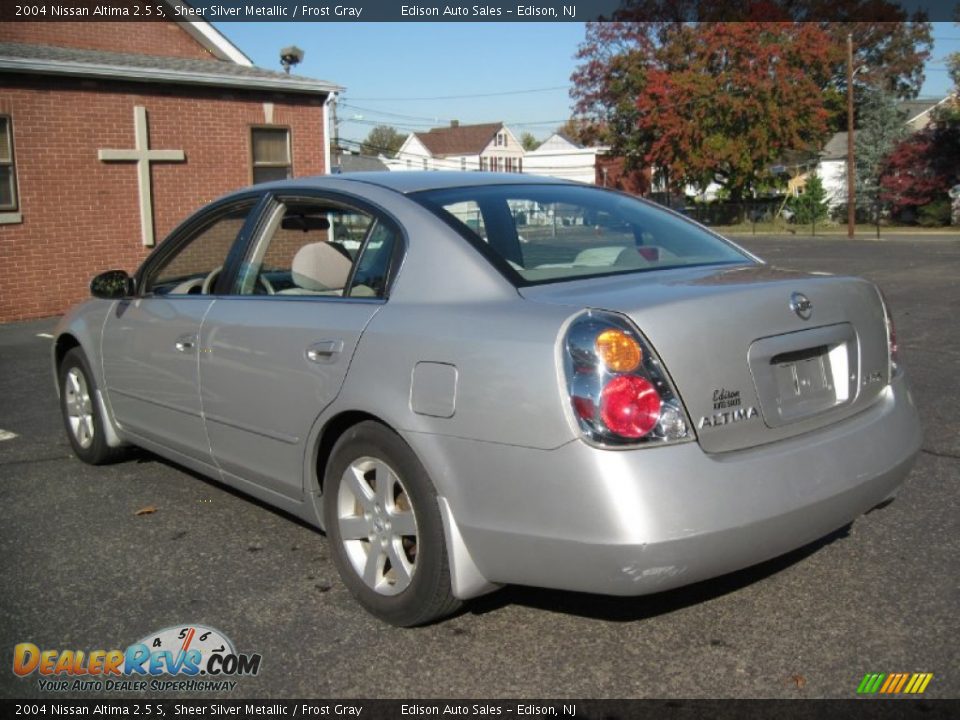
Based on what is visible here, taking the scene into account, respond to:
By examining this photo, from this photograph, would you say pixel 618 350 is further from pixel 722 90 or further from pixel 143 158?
pixel 722 90

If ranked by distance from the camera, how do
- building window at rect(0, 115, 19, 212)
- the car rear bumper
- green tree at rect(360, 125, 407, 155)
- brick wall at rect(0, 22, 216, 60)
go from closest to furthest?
the car rear bumper → building window at rect(0, 115, 19, 212) → brick wall at rect(0, 22, 216, 60) → green tree at rect(360, 125, 407, 155)

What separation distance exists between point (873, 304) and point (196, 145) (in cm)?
1394

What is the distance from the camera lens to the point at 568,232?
3.87m

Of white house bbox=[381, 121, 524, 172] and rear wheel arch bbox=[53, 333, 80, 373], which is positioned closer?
rear wheel arch bbox=[53, 333, 80, 373]

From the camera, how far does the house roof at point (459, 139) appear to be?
81875mm

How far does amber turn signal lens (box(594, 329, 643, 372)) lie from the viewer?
2811mm

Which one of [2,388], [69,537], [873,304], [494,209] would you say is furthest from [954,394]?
[2,388]

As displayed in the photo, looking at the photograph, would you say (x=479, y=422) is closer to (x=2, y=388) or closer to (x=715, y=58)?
(x=2, y=388)

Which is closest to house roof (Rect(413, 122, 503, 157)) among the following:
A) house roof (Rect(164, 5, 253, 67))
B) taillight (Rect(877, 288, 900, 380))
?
house roof (Rect(164, 5, 253, 67))

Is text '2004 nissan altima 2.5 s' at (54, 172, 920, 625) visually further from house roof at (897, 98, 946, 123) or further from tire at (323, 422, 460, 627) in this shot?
house roof at (897, 98, 946, 123)

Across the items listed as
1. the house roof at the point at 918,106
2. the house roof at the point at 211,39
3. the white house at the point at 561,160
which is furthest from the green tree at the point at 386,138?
the house roof at the point at 211,39

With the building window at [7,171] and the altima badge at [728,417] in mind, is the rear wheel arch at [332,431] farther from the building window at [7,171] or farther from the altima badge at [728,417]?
the building window at [7,171]

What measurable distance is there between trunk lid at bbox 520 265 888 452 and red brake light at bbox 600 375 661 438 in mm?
110

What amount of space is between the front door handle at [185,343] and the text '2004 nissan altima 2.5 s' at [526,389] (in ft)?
0.04
